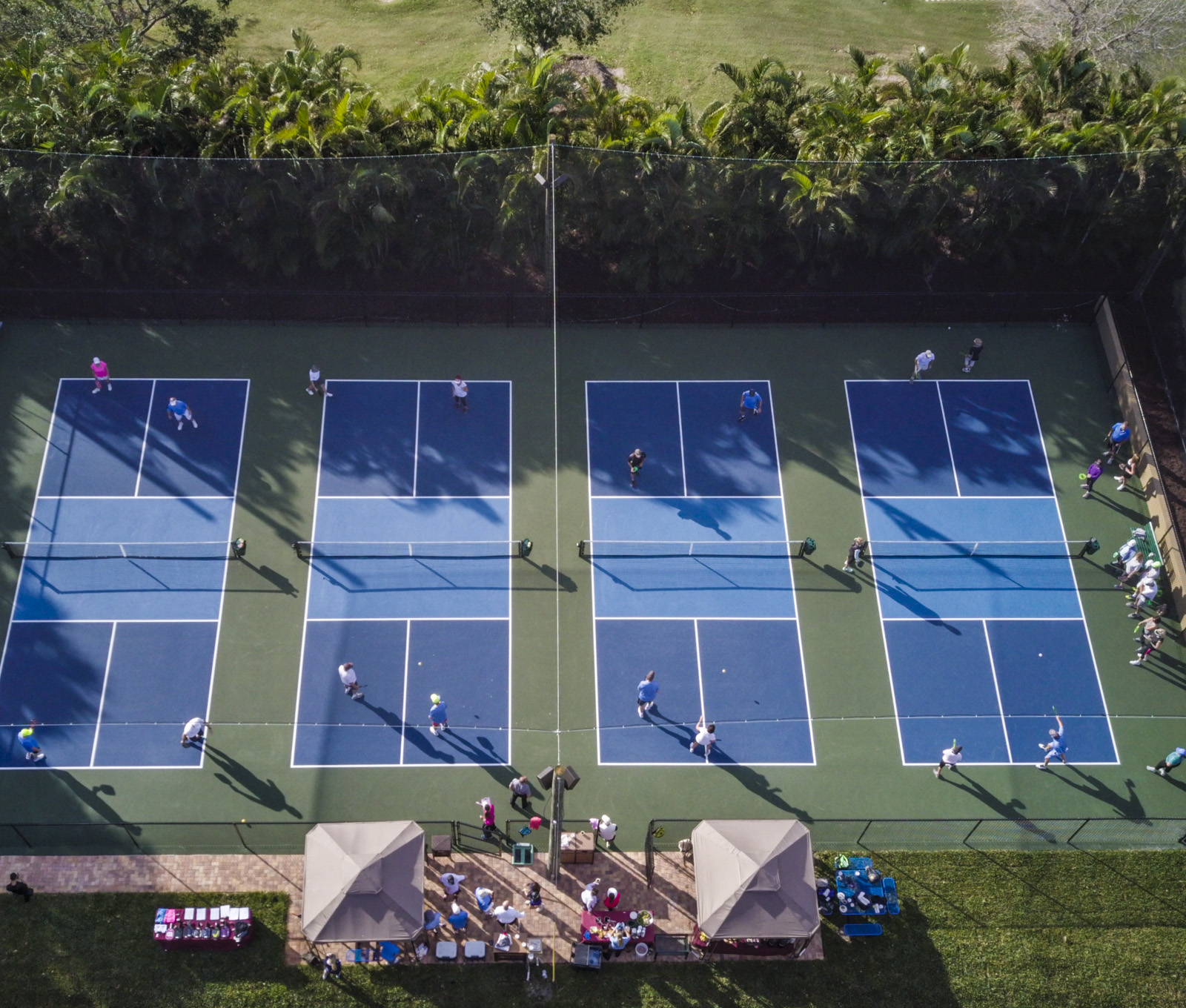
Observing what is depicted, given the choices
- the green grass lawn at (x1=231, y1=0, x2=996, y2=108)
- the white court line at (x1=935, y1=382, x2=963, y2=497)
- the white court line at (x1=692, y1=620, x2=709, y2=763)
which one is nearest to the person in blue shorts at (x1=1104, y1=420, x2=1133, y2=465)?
the white court line at (x1=935, y1=382, x2=963, y2=497)

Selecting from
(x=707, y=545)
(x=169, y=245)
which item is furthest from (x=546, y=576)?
(x=169, y=245)

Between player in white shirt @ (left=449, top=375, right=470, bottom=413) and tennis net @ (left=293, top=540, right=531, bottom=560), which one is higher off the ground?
player in white shirt @ (left=449, top=375, right=470, bottom=413)

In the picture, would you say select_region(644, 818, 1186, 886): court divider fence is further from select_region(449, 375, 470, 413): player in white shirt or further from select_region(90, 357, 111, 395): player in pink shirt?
select_region(90, 357, 111, 395): player in pink shirt

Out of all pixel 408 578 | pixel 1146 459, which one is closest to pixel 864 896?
pixel 408 578

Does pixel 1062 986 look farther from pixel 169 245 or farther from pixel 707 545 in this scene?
pixel 169 245

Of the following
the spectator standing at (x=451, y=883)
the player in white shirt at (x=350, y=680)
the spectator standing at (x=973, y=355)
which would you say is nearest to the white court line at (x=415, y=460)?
the player in white shirt at (x=350, y=680)
